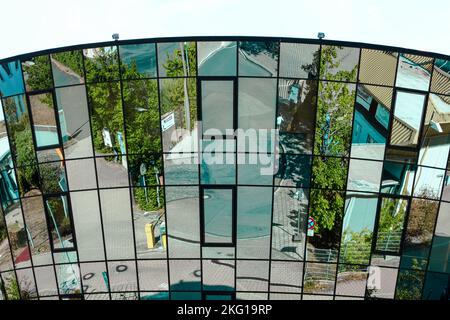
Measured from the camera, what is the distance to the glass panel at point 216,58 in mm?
15273

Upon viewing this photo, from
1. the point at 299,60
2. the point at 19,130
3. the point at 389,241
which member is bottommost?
the point at 389,241

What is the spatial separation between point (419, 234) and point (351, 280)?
326 cm

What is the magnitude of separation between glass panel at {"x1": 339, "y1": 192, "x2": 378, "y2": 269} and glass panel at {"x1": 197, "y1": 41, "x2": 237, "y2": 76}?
6701mm

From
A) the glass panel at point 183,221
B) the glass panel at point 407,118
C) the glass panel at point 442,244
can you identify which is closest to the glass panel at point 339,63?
the glass panel at point 407,118

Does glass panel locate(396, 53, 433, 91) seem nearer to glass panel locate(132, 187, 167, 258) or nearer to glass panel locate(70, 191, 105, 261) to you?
glass panel locate(132, 187, 167, 258)

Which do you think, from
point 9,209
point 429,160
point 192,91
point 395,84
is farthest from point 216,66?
point 9,209

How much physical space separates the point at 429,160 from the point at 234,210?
7.59 meters

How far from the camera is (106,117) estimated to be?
16.0 meters

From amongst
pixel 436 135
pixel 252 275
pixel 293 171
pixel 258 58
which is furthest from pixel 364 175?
pixel 252 275

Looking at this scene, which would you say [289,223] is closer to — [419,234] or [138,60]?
[419,234]

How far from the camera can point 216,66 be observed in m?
15.4

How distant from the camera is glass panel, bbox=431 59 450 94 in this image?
15102mm

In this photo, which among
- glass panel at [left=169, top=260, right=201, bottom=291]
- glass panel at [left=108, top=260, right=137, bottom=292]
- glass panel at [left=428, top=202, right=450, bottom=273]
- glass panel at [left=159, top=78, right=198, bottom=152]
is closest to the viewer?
glass panel at [left=159, top=78, right=198, bottom=152]

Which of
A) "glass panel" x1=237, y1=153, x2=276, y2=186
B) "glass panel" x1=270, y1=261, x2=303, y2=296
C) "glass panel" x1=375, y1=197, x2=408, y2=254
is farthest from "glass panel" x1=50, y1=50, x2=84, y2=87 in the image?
"glass panel" x1=375, y1=197, x2=408, y2=254
